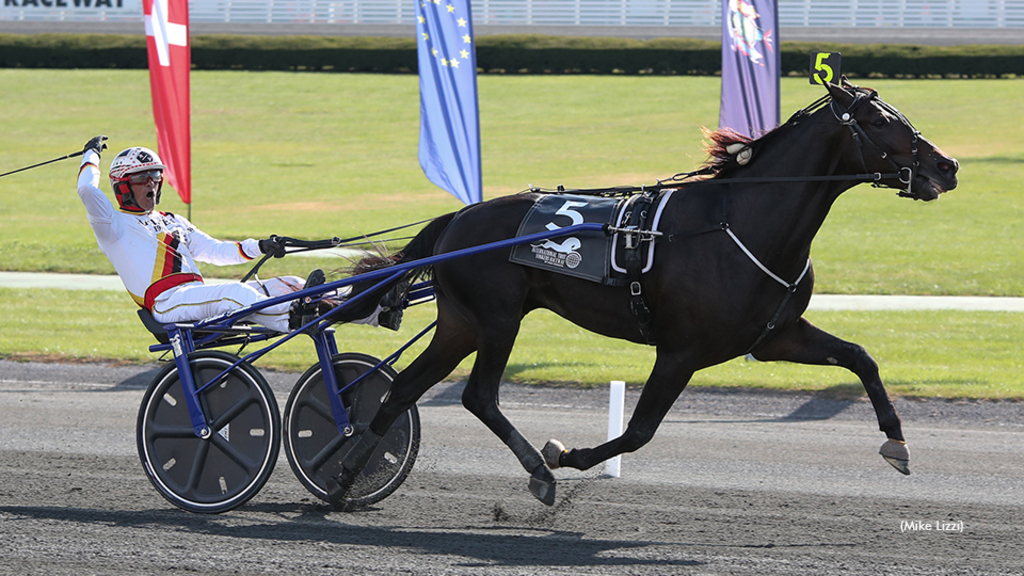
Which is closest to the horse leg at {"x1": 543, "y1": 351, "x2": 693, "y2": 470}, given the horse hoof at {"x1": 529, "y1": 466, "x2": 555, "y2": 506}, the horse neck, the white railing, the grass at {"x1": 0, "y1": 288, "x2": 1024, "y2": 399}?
the horse hoof at {"x1": 529, "y1": 466, "x2": 555, "y2": 506}

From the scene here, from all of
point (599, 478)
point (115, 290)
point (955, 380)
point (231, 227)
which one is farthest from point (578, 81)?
point (599, 478)

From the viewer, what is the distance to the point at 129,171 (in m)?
5.24

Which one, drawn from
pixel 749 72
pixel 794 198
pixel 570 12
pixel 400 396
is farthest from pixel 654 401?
pixel 570 12

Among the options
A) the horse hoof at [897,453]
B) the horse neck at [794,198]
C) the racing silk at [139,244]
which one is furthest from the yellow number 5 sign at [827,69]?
the racing silk at [139,244]

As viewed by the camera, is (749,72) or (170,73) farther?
(170,73)

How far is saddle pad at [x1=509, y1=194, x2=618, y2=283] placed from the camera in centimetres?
486

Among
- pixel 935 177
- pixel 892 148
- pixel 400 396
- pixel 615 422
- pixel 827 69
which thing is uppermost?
pixel 827 69

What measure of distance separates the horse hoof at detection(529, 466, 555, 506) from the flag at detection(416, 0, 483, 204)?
15.6ft

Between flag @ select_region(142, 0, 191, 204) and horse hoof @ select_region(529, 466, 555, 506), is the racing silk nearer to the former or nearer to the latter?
horse hoof @ select_region(529, 466, 555, 506)

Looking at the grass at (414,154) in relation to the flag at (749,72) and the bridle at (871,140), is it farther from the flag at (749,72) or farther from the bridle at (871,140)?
the bridle at (871,140)

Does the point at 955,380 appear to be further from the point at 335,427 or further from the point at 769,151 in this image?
the point at 335,427

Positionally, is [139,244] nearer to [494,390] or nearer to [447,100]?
[494,390]

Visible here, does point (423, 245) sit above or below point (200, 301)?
above

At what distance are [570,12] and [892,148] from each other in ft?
113
